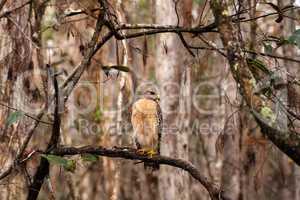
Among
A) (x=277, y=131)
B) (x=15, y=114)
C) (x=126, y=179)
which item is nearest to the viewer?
(x=277, y=131)

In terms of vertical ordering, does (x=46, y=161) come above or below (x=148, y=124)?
below

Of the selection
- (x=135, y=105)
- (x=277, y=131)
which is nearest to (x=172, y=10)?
(x=135, y=105)

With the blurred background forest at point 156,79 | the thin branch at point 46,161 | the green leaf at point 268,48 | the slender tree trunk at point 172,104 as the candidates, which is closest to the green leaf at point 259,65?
the blurred background forest at point 156,79

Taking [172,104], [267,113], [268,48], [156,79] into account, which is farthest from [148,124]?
[267,113]

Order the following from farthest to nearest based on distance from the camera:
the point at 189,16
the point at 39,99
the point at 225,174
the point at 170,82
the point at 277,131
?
the point at 225,174, the point at 170,82, the point at 189,16, the point at 39,99, the point at 277,131

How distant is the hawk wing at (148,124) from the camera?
5.70 meters

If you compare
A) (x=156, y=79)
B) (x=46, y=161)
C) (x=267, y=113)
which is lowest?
(x=46, y=161)

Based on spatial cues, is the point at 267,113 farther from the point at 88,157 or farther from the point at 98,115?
the point at 98,115

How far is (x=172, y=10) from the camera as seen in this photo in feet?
24.2

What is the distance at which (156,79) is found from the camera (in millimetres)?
7770

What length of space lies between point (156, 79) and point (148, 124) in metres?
2.11

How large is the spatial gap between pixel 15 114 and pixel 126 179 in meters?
11.5

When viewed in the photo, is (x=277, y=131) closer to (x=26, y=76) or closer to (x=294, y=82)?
(x=294, y=82)

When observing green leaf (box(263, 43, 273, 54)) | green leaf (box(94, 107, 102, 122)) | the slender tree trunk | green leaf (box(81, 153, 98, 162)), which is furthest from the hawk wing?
green leaf (box(94, 107, 102, 122))
